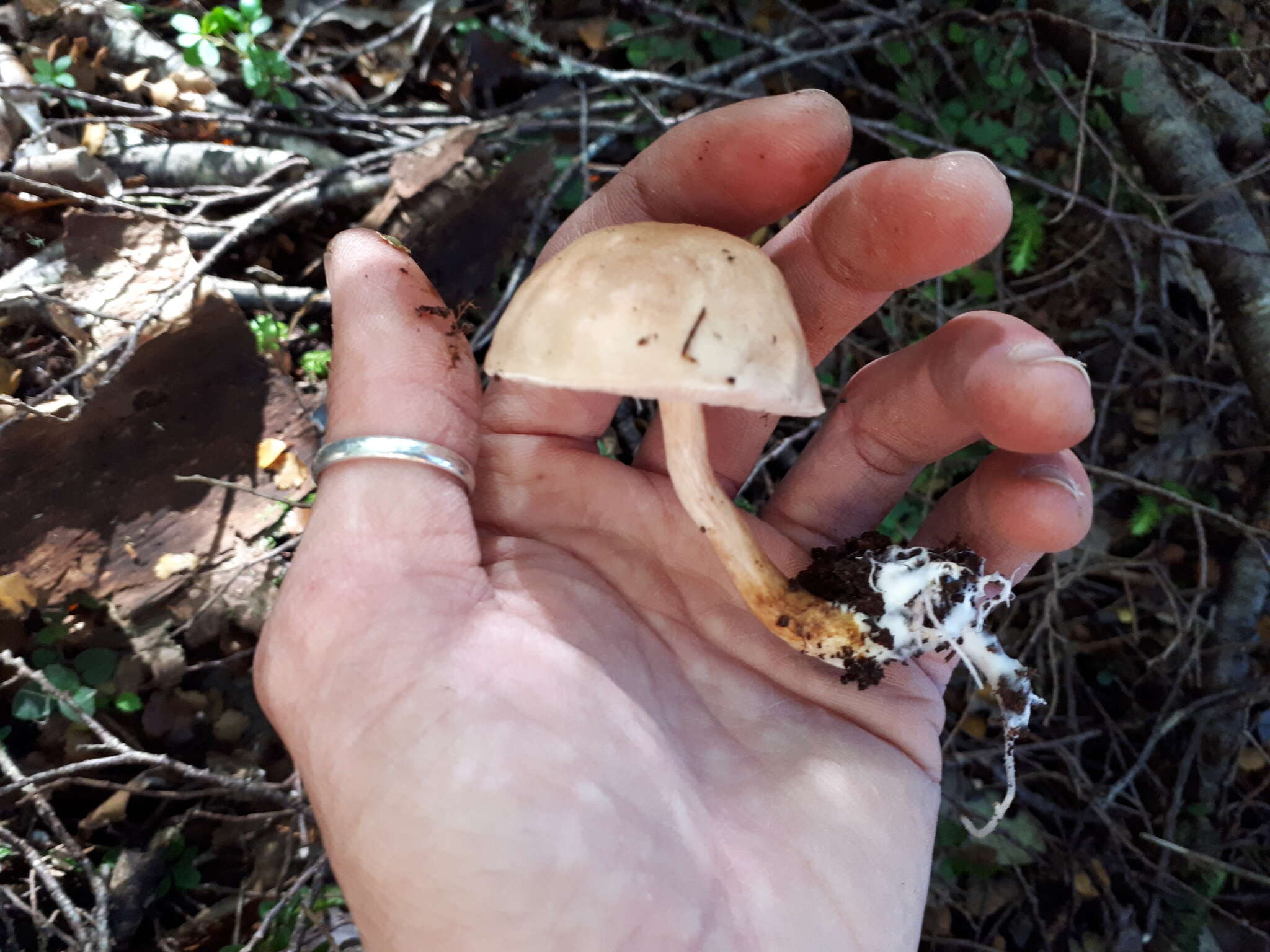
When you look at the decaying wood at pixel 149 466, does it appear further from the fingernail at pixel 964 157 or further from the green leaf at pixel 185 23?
the fingernail at pixel 964 157

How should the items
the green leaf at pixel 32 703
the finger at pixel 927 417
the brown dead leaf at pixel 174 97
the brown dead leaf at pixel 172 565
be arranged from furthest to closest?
the brown dead leaf at pixel 174 97 < the brown dead leaf at pixel 172 565 < the green leaf at pixel 32 703 < the finger at pixel 927 417

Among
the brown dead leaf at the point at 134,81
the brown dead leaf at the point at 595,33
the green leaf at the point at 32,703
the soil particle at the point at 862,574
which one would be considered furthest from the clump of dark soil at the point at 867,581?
the brown dead leaf at the point at 134,81

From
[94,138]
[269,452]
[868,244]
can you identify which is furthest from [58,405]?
[868,244]

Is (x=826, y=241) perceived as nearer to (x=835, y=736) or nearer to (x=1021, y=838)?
(x=835, y=736)

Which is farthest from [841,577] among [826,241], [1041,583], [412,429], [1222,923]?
[1222,923]

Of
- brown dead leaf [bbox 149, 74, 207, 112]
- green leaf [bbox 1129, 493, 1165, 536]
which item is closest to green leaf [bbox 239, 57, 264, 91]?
brown dead leaf [bbox 149, 74, 207, 112]

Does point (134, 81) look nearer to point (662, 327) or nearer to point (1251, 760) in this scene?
point (662, 327)

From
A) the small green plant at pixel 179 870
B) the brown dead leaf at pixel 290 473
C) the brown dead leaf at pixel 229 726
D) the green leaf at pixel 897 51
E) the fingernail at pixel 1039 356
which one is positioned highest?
the green leaf at pixel 897 51
